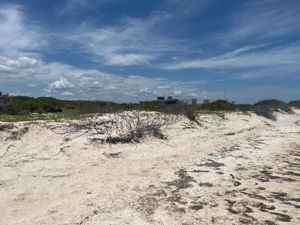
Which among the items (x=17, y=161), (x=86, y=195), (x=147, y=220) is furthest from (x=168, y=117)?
(x=147, y=220)

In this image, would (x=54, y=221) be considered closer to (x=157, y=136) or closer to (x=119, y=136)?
(x=119, y=136)

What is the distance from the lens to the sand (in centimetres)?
723

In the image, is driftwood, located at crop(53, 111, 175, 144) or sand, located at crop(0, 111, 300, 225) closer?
sand, located at crop(0, 111, 300, 225)

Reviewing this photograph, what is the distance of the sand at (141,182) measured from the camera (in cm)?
723

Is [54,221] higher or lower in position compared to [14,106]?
lower

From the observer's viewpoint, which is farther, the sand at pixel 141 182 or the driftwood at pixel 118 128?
the driftwood at pixel 118 128

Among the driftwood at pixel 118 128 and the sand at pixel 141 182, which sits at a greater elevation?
the driftwood at pixel 118 128

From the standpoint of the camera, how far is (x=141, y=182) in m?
9.36

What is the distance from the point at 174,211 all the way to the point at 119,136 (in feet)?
21.8

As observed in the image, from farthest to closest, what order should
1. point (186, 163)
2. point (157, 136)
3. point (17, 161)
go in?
point (157, 136), point (186, 163), point (17, 161)

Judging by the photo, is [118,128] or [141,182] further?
[118,128]

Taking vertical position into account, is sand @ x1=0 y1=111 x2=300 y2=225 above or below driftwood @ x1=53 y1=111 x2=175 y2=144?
below

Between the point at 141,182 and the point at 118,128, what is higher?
the point at 118,128

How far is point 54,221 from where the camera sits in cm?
682
